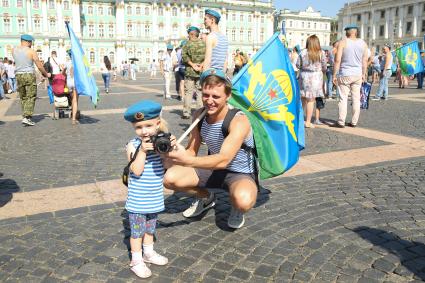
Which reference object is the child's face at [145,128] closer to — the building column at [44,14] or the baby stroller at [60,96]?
the baby stroller at [60,96]

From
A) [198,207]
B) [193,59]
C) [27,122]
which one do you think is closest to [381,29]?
[193,59]

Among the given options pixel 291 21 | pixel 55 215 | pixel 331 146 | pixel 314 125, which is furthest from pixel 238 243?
pixel 291 21

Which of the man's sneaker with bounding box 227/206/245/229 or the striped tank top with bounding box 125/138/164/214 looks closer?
the striped tank top with bounding box 125/138/164/214

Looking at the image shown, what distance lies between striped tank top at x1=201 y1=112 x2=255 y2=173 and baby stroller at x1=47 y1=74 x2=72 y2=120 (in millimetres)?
7087

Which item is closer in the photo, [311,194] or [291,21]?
[311,194]

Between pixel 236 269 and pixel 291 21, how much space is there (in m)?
109

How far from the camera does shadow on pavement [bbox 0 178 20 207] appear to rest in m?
4.18

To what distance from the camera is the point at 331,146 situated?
6527 mm

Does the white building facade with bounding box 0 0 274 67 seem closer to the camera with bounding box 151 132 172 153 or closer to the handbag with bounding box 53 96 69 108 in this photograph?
the handbag with bounding box 53 96 69 108

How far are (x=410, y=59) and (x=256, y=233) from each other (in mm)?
15287

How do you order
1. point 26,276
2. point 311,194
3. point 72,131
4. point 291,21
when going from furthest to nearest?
point 291,21, point 72,131, point 311,194, point 26,276

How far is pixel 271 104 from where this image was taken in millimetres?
3699

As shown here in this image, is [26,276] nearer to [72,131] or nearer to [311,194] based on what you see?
[311,194]

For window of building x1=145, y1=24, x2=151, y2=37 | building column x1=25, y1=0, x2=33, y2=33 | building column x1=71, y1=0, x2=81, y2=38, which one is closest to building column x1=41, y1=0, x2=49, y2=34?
building column x1=25, y1=0, x2=33, y2=33
